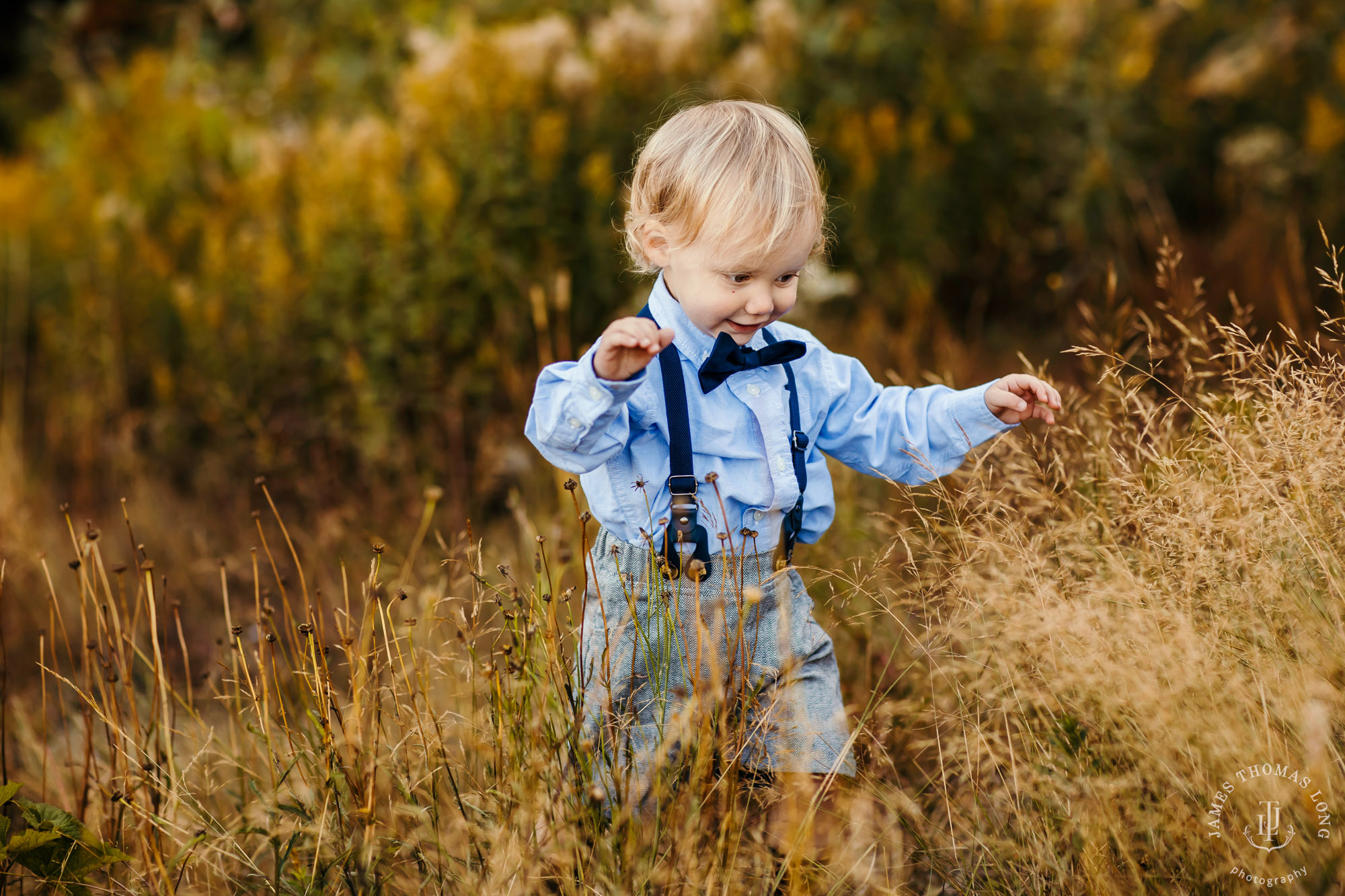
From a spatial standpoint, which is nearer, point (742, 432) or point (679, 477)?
point (679, 477)

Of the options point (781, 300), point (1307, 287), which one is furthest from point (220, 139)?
point (1307, 287)

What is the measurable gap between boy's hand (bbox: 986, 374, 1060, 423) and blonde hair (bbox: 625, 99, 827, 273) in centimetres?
44

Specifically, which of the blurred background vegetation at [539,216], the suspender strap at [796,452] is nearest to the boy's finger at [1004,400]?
the suspender strap at [796,452]

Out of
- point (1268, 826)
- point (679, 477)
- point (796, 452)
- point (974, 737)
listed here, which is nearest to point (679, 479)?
point (679, 477)

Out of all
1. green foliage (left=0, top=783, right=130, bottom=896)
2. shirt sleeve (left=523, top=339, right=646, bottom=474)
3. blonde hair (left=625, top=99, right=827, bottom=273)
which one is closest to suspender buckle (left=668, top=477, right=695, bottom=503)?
shirt sleeve (left=523, top=339, right=646, bottom=474)

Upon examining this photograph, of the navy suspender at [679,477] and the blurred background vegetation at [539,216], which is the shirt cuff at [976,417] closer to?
the navy suspender at [679,477]

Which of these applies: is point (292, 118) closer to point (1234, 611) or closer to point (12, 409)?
point (12, 409)

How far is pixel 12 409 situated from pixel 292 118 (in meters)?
2.47

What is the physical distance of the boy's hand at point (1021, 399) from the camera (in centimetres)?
178

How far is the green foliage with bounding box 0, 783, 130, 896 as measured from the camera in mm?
1706

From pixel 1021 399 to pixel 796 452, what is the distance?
42cm

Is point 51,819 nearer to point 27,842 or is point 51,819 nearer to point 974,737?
point 27,842

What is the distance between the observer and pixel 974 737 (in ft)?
6.01

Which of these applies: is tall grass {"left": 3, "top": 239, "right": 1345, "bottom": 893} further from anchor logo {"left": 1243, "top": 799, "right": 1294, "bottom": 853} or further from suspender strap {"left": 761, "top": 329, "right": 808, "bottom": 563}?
suspender strap {"left": 761, "top": 329, "right": 808, "bottom": 563}
